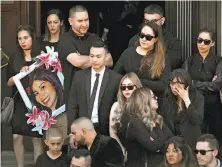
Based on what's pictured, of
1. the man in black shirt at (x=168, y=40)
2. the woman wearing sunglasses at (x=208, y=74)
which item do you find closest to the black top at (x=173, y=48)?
the man in black shirt at (x=168, y=40)

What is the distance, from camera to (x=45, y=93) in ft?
41.7

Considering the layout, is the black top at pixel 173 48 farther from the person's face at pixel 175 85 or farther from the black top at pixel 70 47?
the person's face at pixel 175 85

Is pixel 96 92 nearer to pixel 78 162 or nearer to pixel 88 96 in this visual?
pixel 88 96

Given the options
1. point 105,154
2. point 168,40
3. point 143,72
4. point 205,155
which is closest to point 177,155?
point 205,155

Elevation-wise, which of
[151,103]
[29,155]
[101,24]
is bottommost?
[29,155]

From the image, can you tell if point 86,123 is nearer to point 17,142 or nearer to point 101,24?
point 17,142

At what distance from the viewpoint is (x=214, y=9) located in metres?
13.6

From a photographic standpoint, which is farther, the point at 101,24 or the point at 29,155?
the point at 101,24

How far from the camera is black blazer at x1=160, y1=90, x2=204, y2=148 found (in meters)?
11.5

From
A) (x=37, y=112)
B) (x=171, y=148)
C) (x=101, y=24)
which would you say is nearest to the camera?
(x=171, y=148)

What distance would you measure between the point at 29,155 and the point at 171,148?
3.22 metres

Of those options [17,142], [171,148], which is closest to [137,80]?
[171,148]

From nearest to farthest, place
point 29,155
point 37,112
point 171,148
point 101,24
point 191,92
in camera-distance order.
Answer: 1. point 171,148
2. point 191,92
3. point 37,112
4. point 29,155
5. point 101,24

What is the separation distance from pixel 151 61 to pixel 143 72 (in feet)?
0.53
